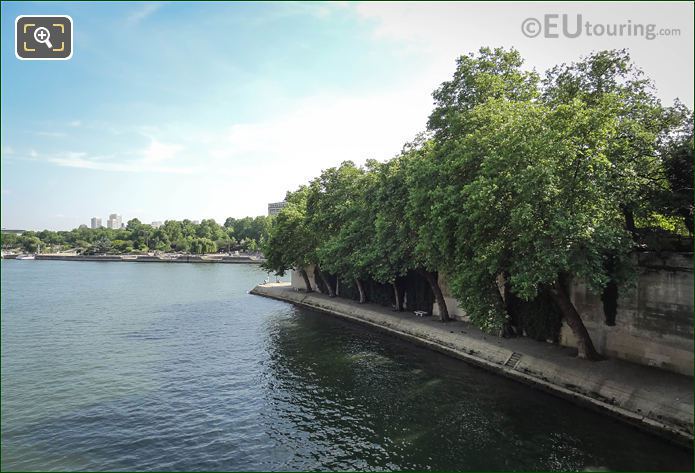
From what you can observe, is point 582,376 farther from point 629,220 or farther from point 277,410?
point 277,410

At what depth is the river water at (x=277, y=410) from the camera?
1902 cm

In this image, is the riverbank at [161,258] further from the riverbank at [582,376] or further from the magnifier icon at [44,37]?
the magnifier icon at [44,37]

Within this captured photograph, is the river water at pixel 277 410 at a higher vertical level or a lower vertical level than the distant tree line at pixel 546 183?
lower

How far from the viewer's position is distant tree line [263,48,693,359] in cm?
2384

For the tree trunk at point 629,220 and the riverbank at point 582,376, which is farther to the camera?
the tree trunk at point 629,220

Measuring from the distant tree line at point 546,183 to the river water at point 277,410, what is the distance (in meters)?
6.89

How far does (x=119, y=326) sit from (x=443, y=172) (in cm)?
3830

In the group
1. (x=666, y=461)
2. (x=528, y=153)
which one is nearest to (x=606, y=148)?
(x=528, y=153)

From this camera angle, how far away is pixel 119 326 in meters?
47.5

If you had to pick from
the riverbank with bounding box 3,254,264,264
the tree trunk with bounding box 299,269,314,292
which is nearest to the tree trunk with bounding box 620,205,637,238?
the tree trunk with bounding box 299,269,314,292

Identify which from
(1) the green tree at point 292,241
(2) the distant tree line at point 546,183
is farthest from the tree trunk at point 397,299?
(1) the green tree at point 292,241

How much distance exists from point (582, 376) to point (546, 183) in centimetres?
1176

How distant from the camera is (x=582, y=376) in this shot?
26.0m

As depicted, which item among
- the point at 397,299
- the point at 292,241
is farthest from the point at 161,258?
the point at 397,299
